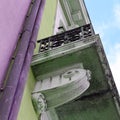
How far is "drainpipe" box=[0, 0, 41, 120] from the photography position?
402 centimetres

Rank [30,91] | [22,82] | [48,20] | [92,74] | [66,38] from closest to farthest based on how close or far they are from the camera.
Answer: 1. [22,82]
2. [30,91]
3. [92,74]
4. [66,38]
5. [48,20]

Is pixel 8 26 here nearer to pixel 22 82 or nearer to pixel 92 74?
pixel 22 82

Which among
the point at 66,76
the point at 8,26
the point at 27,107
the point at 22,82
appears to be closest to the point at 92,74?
the point at 66,76

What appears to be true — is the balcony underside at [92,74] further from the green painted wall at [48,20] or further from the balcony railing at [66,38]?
the green painted wall at [48,20]

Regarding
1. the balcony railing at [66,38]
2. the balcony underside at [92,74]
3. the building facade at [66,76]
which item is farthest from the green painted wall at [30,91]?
the balcony underside at [92,74]

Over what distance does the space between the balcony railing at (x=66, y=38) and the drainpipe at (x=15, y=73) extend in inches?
22.9

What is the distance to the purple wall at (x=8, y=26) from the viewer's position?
4812mm

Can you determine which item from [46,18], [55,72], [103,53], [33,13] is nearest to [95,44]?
[103,53]

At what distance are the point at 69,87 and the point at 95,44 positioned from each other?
2.56ft

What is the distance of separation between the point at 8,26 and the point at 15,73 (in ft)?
2.82

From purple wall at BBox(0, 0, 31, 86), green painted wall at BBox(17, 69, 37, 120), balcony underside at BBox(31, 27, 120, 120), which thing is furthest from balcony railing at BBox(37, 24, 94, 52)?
green painted wall at BBox(17, 69, 37, 120)

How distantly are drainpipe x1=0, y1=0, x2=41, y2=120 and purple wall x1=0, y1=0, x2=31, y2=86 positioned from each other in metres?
0.11

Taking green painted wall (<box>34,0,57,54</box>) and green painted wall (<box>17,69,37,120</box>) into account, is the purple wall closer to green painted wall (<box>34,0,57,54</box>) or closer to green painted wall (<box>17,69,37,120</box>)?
green painted wall (<box>17,69,37,120</box>)

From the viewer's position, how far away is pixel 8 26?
5.21 meters
